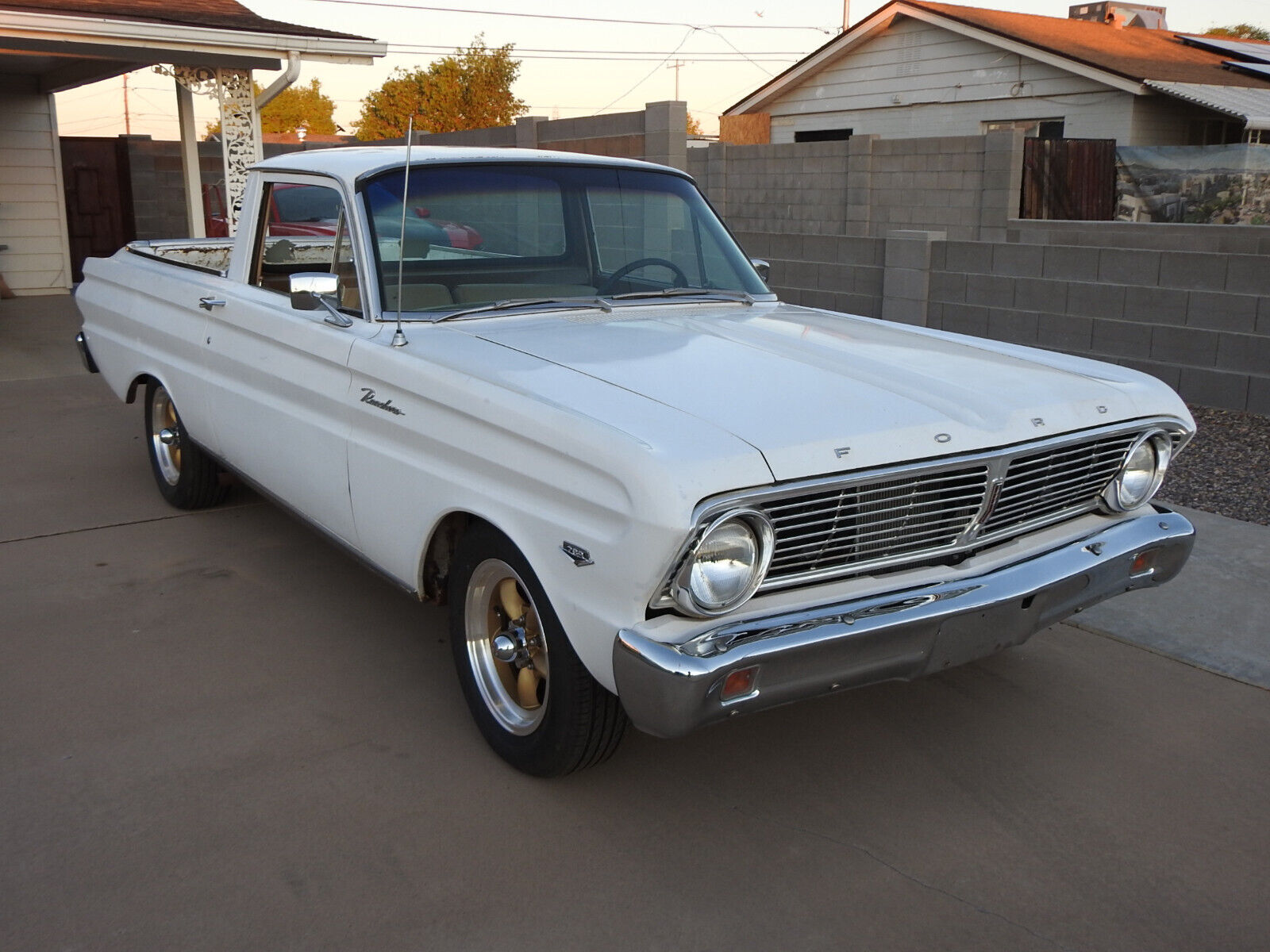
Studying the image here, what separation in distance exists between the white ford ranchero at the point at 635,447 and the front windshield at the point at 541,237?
1cm

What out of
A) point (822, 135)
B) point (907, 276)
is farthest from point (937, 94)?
point (907, 276)

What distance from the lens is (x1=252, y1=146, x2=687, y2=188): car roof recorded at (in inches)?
171

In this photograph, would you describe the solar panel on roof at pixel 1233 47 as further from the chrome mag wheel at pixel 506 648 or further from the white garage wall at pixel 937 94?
the chrome mag wheel at pixel 506 648

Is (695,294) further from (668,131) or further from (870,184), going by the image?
(668,131)

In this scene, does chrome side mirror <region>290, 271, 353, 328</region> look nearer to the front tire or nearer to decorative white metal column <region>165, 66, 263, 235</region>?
the front tire

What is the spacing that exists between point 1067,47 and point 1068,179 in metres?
5.56

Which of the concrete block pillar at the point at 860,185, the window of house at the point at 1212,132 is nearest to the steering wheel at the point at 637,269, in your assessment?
the concrete block pillar at the point at 860,185

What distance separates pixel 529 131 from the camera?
18188 mm

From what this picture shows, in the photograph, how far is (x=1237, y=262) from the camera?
788 centimetres

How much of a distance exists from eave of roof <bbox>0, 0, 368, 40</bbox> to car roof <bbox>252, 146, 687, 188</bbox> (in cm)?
726

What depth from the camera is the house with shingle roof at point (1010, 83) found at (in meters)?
18.0

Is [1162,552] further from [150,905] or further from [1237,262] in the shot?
[1237,262]

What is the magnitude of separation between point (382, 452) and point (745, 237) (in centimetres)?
849

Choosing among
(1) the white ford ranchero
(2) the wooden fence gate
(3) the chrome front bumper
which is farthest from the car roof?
(2) the wooden fence gate
